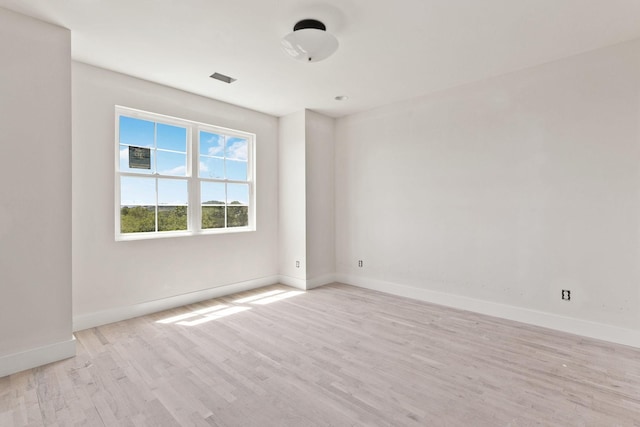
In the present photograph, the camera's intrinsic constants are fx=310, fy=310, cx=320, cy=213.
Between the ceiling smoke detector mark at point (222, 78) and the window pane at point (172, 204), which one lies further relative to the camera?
the window pane at point (172, 204)

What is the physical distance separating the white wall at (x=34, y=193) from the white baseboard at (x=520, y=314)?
375cm

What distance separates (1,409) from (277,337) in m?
1.92

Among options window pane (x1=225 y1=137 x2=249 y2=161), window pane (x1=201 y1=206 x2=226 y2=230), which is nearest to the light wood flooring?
window pane (x1=201 y1=206 x2=226 y2=230)

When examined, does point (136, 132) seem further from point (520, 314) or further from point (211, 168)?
point (520, 314)

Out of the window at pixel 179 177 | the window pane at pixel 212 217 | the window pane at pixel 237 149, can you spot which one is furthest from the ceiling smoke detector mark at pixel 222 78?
the window pane at pixel 212 217

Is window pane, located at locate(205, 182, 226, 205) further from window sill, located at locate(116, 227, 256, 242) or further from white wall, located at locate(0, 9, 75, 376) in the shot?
white wall, located at locate(0, 9, 75, 376)

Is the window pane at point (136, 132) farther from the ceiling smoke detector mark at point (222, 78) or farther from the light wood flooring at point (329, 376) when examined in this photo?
Answer: the light wood flooring at point (329, 376)

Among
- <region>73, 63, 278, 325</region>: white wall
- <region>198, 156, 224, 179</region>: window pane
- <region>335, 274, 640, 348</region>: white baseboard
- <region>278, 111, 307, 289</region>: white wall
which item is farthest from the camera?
<region>278, 111, 307, 289</region>: white wall

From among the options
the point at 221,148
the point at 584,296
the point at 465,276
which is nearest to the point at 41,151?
the point at 221,148

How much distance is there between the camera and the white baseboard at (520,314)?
2.89m

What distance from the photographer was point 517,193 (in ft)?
11.5

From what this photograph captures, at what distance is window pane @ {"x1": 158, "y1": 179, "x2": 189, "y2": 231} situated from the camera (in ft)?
12.8

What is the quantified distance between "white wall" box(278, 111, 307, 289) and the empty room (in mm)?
41

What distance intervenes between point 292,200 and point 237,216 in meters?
0.89
